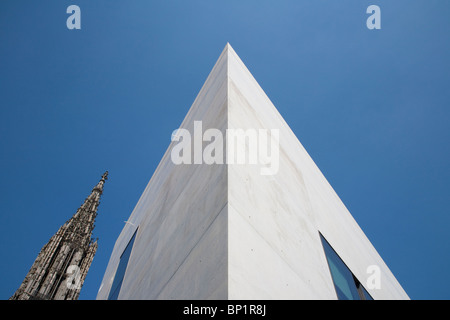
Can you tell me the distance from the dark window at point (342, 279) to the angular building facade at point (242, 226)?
4cm

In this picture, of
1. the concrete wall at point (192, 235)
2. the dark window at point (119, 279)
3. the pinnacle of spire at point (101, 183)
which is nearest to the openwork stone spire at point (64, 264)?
the pinnacle of spire at point (101, 183)

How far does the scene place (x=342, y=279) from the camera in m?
5.98

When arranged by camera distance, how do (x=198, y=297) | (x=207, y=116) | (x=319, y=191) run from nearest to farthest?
(x=198, y=297) → (x=207, y=116) → (x=319, y=191)

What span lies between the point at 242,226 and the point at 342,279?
3.56m

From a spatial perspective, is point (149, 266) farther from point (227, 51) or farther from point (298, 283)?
point (227, 51)

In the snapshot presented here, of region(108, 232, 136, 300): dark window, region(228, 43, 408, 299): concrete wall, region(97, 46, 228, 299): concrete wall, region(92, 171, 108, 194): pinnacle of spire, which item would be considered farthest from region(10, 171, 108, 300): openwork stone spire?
region(228, 43, 408, 299): concrete wall

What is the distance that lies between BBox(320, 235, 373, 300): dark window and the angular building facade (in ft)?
0.12

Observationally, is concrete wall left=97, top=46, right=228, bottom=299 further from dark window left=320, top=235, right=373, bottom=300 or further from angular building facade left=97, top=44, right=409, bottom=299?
dark window left=320, top=235, right=373, bottom=300

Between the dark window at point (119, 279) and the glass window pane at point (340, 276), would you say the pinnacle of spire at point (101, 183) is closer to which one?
the dark window at point (119, 279)

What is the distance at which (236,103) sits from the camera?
5.50 m

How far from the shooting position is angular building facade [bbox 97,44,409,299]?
132 inches
